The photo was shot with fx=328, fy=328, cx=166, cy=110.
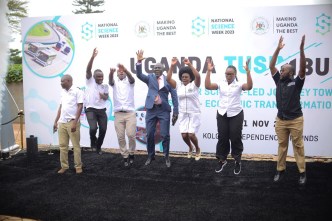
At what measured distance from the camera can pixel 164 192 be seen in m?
4.71

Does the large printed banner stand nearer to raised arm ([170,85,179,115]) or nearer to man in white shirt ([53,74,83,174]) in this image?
raised arm ([170,85,179,115])

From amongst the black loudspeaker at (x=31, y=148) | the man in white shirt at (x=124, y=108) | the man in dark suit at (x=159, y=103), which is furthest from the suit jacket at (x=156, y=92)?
the black loudspeaker at (x=31, y=148)

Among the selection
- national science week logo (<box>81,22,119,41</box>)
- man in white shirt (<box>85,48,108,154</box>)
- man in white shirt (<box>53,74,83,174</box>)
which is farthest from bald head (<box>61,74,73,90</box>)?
national science week logo (<box>81,22,119,41</box>)

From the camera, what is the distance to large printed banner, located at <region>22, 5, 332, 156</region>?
632 cm

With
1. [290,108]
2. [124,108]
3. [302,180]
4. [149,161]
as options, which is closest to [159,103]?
[124,108]

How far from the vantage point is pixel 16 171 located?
607 centimetres

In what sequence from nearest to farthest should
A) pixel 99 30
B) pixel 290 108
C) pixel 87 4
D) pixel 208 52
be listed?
pixel 290 108, pixel 208 52, pixel 99 30, pixel 87 4

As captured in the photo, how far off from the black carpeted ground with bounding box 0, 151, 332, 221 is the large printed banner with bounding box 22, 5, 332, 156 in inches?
33.0

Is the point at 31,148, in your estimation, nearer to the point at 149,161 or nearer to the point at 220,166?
the point at 149,161

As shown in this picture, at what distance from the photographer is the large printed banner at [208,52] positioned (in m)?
6.32

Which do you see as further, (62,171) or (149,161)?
(149,161)

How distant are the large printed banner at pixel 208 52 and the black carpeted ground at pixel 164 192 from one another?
0.84 meters

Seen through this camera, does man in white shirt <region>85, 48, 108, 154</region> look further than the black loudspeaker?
No

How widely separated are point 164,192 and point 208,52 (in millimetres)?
3210
